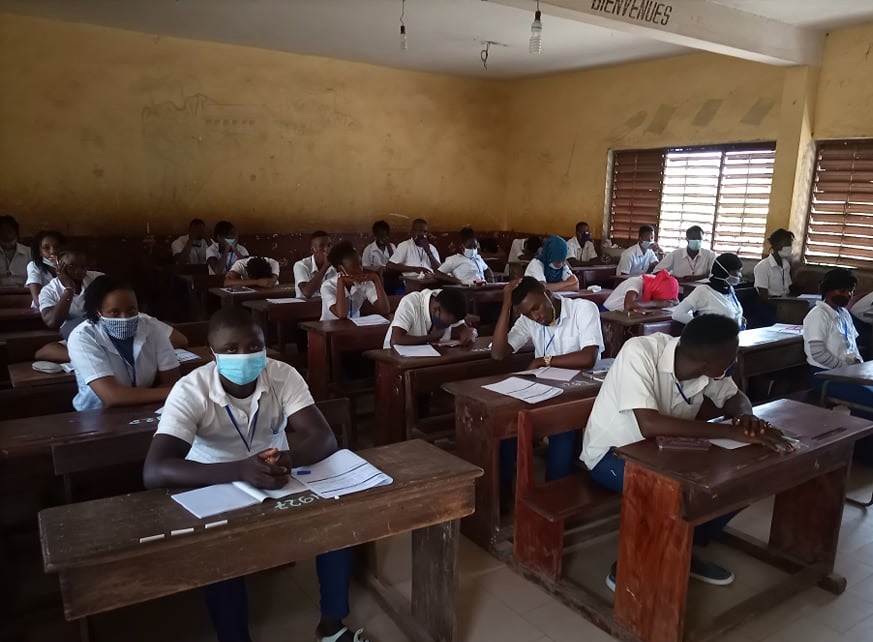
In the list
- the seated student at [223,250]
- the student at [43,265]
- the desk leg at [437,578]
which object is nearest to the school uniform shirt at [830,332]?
the desk leg at [437,578]

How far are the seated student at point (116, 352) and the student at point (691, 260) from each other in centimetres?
588

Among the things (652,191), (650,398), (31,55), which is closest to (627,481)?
(650,398)

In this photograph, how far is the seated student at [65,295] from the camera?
13.4 ft

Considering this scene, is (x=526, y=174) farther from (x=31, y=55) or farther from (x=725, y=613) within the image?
(x=725, y=613)

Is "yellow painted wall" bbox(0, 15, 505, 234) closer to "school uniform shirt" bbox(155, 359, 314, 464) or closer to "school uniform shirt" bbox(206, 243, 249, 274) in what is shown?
"school uniform shirt" bbox(206, 243, 249, 274)

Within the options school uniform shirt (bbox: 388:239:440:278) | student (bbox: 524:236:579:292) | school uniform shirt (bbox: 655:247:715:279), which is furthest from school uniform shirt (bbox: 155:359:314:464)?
school uniform shirt (bbox: 655:247:715:279)

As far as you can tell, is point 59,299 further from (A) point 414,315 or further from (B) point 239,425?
(B) point 239,425

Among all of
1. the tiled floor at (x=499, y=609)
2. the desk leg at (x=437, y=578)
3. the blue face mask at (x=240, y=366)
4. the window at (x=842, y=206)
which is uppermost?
the window at (x=842, y=206)

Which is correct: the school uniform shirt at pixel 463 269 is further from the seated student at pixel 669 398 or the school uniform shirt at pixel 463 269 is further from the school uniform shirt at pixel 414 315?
the seated student at pixel 669 398

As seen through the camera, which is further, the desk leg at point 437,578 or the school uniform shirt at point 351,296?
the school uniform shirt at point 351,296

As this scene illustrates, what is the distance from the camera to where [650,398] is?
2.30m

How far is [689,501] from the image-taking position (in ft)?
6.81

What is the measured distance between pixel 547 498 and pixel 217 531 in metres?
1.37

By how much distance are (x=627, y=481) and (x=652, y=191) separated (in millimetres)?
6788
